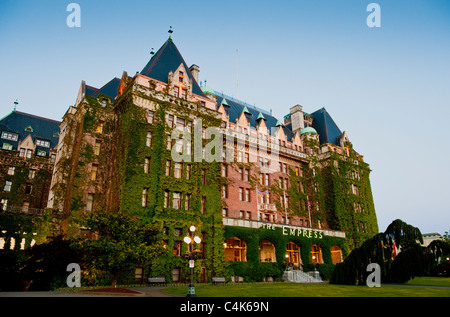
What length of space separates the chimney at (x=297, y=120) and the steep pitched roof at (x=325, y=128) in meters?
3.69

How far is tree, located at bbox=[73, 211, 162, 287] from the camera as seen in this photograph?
943 inches

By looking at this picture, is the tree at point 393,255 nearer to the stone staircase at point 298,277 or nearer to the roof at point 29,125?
the stone staircase at point 298,277

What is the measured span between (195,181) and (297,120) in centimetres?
3249

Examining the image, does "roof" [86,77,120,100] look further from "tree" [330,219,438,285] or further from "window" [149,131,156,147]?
"tree" [330,219,438,285]

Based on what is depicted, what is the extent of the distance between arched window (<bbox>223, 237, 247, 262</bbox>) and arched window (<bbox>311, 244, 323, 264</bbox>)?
39.9 ft

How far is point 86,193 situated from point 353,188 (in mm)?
45058

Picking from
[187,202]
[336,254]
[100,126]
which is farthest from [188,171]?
[336,254]

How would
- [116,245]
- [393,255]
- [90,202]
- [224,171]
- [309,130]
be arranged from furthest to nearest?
[309,130] → [224,171] → [90,202] → [393,255] → [116,245]

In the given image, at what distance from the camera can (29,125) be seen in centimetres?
5544

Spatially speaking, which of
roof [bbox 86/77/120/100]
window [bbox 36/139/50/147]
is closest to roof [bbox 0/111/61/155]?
window [bbox 36/139/50/147]

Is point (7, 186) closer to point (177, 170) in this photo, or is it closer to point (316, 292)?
point (177, 170)

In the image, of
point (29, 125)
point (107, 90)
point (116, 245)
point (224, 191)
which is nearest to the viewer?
point (116, 245)

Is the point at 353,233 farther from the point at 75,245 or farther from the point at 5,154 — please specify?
the point at 5,154

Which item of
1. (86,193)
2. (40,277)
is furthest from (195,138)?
(40,277)
